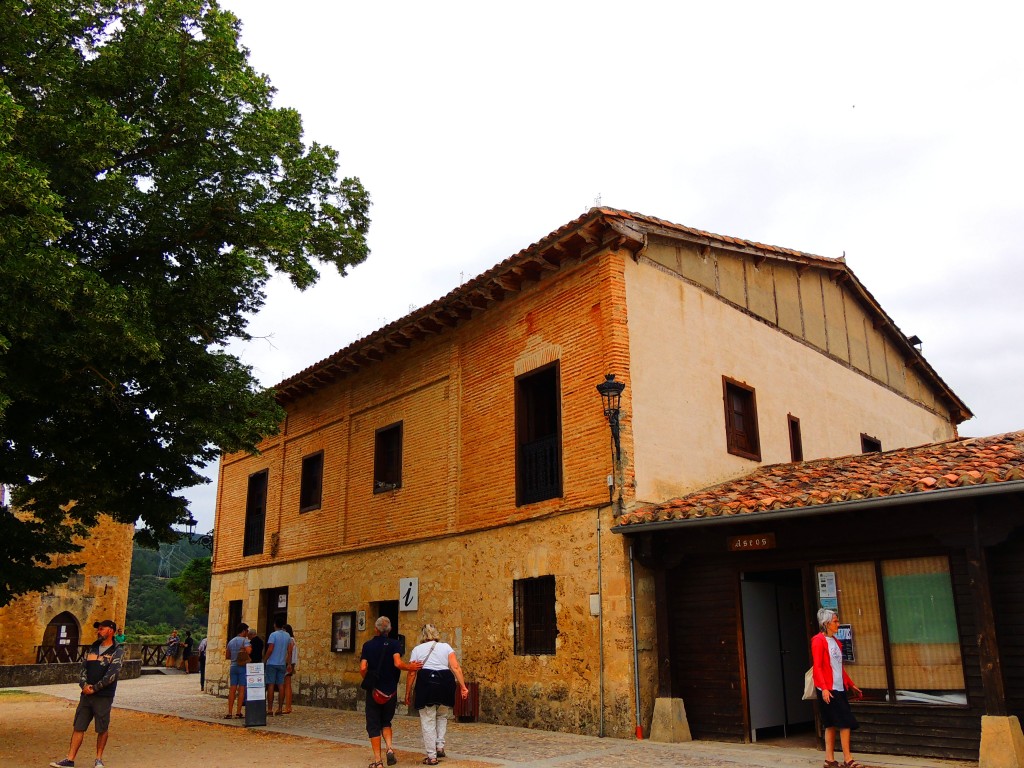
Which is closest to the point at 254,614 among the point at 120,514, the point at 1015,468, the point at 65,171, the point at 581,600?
the point at 120,514

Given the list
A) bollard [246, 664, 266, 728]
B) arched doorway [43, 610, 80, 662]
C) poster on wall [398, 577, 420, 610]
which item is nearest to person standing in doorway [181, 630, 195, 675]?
arched doorway [43, 610, 80, 662]

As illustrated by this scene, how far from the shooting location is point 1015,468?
8.70 meters

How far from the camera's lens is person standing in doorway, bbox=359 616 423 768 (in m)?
9.01

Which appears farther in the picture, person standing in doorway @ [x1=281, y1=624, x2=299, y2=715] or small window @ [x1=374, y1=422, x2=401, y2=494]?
small window @ [x1=374, y1=422, x2=401, y2=494]

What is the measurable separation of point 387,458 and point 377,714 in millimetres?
8910

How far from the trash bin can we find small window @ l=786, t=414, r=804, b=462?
681 centimetres

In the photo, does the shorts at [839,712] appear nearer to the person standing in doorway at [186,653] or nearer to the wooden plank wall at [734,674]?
the wooden plank wall at [734,674]

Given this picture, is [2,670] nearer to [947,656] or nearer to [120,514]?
[120,514]

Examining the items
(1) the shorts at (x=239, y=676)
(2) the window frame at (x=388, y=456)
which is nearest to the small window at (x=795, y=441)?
(2) the window frame at (x=388, y=456)

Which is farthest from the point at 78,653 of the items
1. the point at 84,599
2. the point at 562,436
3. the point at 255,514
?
the point at 562,436

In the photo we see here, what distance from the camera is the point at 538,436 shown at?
14.2m

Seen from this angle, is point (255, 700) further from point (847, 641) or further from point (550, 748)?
point (847, 641)

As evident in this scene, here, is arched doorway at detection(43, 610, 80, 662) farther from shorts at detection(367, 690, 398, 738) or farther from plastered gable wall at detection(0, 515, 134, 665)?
shorts at detection(367, 690, 398, 738)

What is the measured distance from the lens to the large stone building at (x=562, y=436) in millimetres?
12211
